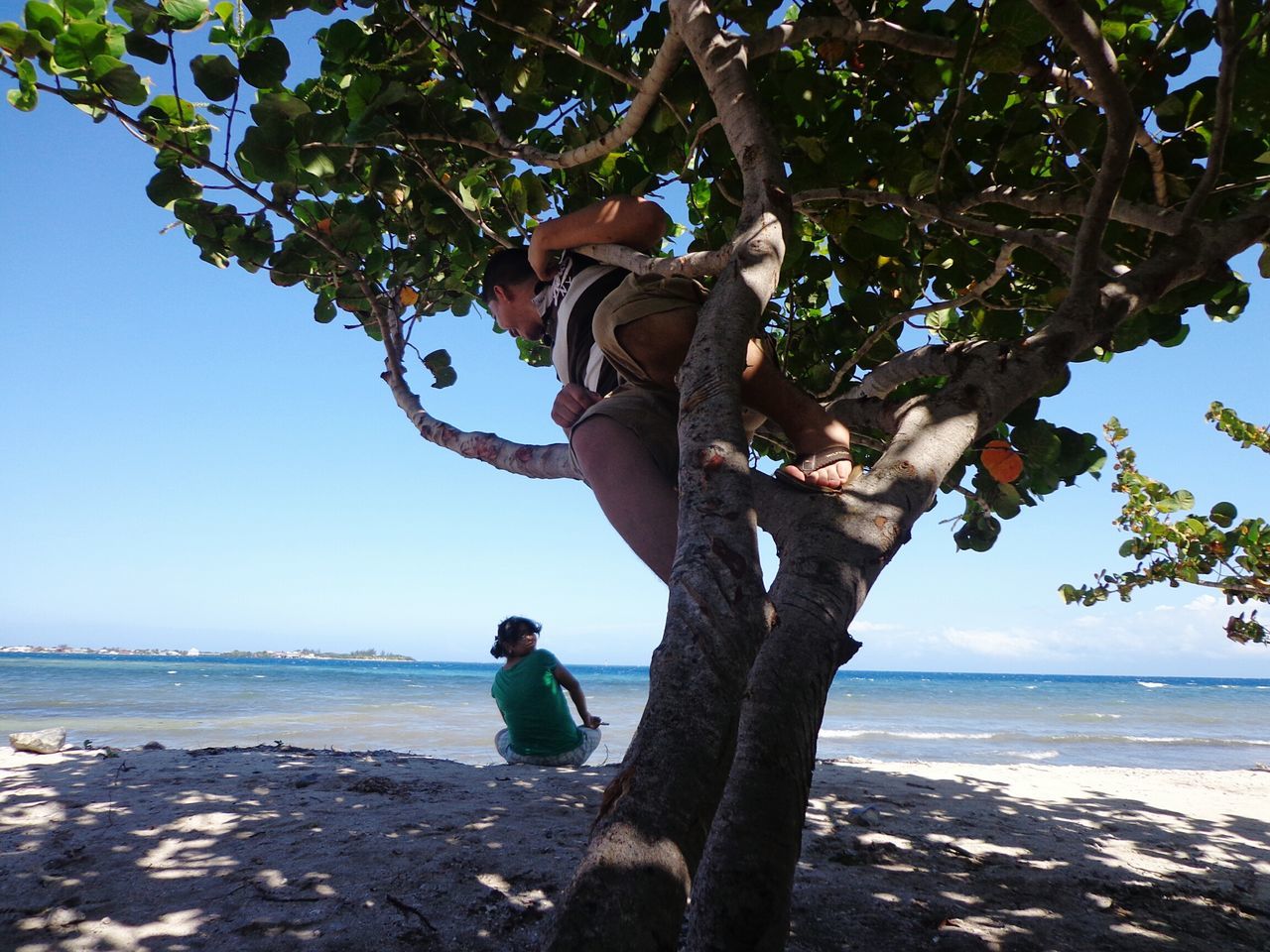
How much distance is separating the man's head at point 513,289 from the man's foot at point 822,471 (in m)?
1.16

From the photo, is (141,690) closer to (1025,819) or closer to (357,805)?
(357,805)

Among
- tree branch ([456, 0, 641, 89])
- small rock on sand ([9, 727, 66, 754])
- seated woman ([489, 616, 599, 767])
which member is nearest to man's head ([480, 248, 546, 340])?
tree branch ([456, 0, 641, 89])

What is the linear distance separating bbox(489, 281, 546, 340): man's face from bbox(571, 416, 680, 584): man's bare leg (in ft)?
2.93

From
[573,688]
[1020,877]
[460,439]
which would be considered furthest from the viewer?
[573,688]

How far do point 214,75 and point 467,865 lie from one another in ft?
9.15

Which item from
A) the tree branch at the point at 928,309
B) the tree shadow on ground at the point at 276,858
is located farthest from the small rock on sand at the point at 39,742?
the tree branch at the point at 928,309

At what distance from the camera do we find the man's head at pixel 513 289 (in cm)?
260

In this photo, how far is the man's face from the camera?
2621 mm

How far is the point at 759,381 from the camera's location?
190 centimetres

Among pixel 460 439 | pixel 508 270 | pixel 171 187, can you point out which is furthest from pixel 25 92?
pixel 460 439

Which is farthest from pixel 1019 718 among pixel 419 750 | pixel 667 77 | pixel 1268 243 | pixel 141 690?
pixel 141 690

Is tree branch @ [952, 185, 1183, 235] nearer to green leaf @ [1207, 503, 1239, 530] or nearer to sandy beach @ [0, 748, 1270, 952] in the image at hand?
sandy beach @ [0, 748, 1270, 952]

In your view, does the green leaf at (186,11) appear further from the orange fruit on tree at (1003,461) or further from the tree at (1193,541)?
the tree at (1193,541)

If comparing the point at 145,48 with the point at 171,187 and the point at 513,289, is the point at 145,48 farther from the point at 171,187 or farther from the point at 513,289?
the point at 513,289
